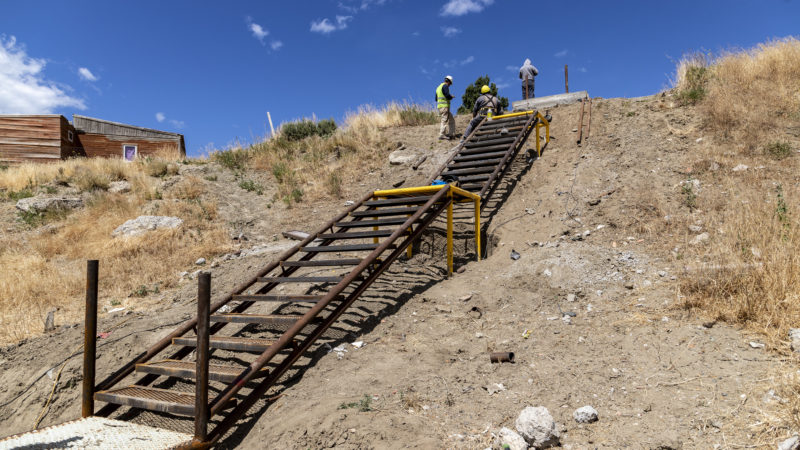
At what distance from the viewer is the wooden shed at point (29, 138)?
65.8ft

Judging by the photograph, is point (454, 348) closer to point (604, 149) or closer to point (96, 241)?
point (604, 149)

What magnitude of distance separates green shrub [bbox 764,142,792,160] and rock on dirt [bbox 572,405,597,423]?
683cm

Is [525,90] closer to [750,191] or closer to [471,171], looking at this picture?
[471,171]

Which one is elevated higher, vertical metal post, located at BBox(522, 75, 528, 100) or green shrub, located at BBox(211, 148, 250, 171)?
vertical metal post, located at BBox(522, 75, 528, 100)

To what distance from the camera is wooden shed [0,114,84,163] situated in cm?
2005

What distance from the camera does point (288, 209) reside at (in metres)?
11.3

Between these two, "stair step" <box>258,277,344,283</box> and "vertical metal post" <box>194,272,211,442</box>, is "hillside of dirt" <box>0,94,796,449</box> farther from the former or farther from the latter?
"stair step" <box>258,277,344,283</box>

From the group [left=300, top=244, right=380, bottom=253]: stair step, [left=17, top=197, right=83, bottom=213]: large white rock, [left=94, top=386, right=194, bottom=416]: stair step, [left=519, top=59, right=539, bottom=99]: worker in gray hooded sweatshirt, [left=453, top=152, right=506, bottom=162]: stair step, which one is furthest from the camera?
[left=519, top=59, right=539, bottom=99]: worker in gray hooded sweatshirt

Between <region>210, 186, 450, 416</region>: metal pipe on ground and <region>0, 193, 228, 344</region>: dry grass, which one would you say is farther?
<region>0, 193, 228, 344</region>: dry grass

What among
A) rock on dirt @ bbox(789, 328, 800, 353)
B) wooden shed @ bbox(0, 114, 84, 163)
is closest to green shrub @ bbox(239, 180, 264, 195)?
rock on dirt @ bbox(789, 328, 800, 353)

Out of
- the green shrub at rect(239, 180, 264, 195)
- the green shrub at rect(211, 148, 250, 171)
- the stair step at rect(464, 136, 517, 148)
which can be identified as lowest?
the green shrub at rect(239, 180, 264, 195)

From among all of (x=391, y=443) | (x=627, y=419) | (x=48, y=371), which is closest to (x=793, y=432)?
(x=627, y=419)

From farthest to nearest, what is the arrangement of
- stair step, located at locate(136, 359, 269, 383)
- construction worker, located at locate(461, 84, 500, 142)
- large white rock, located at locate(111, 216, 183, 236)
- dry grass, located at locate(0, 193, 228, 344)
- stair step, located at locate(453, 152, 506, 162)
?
construction worker, located at locate(461, 84, 500, 142) → large white rock, located at locate(111, 216, 183, 236) → stair step, located at locate(453, 152, 506, 162) → dry grass, located at locate(0, 193, 228, 344) → stair step, located at locate(136, 359, 269, 383)

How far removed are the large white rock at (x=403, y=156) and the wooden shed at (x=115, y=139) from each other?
49.1 ft
